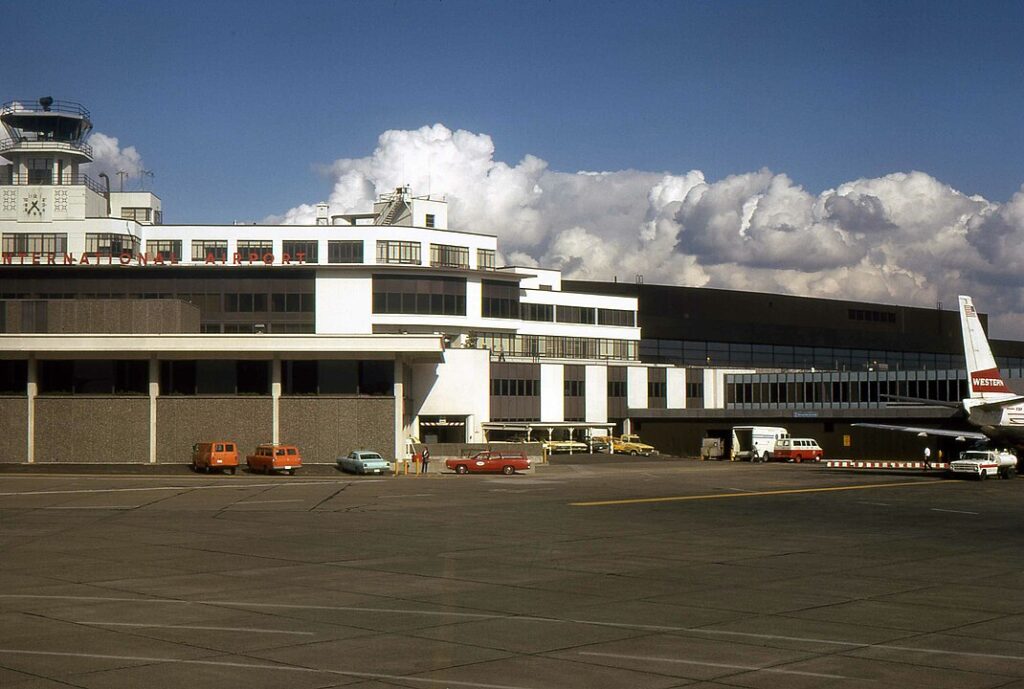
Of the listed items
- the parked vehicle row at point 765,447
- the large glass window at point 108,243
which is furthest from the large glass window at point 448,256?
the parked vehicle row at point 765,447

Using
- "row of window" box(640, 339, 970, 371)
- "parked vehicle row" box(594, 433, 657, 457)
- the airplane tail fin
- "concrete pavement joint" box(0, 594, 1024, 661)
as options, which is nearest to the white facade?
"parked vehicle row" box(594, 433, 657, 457)

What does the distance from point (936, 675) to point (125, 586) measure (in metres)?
15.1

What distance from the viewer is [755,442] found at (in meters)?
97.1

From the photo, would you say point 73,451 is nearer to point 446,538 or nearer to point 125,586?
point 446,538

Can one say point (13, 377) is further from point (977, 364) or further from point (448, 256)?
point (977, 364)

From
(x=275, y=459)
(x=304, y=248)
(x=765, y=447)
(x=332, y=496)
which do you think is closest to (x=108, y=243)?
(x=304, y=248)

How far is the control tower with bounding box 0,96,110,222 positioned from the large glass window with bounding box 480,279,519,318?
4068 cm

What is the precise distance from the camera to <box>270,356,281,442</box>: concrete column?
79.7 metres

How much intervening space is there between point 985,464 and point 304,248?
2700 inches

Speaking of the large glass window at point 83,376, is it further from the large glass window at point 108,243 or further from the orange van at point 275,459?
the large glass window at point 108,243

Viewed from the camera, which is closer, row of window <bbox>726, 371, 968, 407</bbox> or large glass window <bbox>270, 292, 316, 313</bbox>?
large glass window <bbox>270, 292, 316, 313</bbox>

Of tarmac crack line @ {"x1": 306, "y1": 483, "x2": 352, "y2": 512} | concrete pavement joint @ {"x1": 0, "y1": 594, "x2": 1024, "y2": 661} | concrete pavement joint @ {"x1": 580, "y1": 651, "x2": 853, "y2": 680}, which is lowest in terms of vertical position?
tarmac crack line @ {"x1": 306, "y1": 483, "x2": 352, "y2": 512}

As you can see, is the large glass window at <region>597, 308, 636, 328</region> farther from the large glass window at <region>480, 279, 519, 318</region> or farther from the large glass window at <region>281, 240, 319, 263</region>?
the large glass window at <region>281, 240, 319, 263</region>

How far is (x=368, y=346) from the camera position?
80250 millimetres
